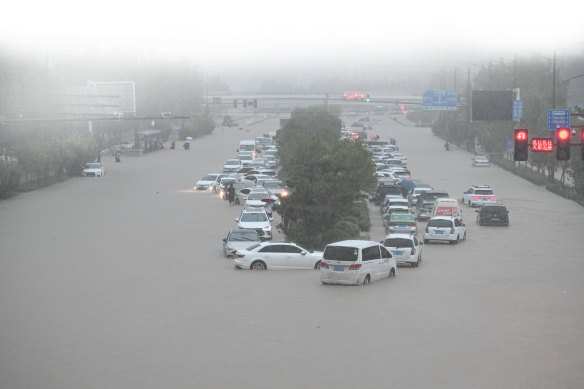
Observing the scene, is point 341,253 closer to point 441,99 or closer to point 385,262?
point 385,262

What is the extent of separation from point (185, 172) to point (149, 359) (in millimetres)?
69317

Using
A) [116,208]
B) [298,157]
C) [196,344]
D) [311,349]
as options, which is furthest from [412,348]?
[116,208]

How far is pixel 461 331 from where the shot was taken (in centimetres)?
2209

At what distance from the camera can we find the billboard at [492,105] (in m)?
74.8

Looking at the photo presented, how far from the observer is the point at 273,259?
3347cm

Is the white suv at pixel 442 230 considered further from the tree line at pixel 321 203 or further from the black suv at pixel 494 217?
the black suv at pixel 494 217

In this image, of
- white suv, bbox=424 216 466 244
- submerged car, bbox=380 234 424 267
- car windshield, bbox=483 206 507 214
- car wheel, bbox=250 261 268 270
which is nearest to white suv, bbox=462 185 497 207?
car windshield, bbox=483 206 507 214

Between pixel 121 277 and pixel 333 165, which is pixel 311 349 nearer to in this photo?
pixel 121 277

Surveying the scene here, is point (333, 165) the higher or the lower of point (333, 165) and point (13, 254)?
the higher

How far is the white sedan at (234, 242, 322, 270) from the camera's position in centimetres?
3344

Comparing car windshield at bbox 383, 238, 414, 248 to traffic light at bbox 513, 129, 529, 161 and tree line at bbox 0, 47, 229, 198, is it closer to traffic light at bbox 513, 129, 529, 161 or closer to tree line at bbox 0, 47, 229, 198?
traffic light at bbox 513, 129, 529, 161

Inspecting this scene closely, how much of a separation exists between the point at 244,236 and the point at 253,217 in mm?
6245

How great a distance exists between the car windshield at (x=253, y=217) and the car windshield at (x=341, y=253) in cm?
1383

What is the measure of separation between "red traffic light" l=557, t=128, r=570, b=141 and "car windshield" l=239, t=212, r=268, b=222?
18.1 meters
